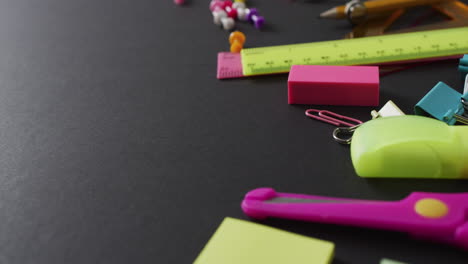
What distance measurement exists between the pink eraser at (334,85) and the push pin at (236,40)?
0.65 feet

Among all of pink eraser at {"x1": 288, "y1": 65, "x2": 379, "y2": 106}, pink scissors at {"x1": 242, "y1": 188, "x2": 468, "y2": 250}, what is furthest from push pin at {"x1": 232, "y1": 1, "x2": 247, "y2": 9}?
pink scissors at {"x1": 242, "y1": 188, "x2": 468, "y2": 250}

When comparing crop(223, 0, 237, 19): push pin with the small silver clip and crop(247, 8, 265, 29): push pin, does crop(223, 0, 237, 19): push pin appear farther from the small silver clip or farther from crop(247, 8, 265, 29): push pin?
the small silver clip

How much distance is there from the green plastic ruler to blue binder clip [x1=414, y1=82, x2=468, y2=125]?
139 millimetres

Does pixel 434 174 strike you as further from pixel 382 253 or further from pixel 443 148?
pixel 382 253

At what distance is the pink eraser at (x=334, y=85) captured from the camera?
2.63 ft

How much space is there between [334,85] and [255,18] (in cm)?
35

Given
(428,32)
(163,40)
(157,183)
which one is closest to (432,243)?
(157,183)

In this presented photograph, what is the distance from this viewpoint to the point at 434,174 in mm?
663

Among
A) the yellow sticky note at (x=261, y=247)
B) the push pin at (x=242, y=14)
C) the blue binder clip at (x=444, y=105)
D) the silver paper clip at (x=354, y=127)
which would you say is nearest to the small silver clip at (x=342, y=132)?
the silver paper clip at (x=354, y=127)

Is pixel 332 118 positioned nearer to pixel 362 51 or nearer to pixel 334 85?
pixel 334 85

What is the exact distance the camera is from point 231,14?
1104 millimetres

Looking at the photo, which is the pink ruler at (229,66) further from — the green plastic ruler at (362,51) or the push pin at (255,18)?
the push pin at (255,18)

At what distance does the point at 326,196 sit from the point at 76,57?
2.14ft

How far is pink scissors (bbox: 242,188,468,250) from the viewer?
568 mm
